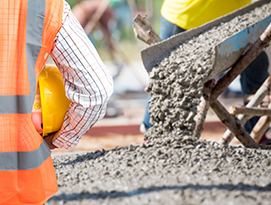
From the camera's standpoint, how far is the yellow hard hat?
1.00 metres

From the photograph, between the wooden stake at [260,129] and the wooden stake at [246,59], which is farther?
the wooden stake at [260,129]

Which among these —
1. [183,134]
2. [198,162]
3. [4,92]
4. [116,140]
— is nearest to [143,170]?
[198,162]

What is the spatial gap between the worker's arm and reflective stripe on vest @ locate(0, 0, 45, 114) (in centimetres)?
6

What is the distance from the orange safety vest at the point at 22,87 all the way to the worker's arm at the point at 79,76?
36mm

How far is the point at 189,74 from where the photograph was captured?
76.0 inches

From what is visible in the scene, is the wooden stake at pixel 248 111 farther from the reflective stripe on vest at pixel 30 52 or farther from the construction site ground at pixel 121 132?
the reflective stripe on vest at pixel 30 52

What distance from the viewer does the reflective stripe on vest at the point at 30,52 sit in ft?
2.69

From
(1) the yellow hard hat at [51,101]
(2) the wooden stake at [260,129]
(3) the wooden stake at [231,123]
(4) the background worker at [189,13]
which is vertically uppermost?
(4) the background worker at [189,13]

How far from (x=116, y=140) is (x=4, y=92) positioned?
3207mm

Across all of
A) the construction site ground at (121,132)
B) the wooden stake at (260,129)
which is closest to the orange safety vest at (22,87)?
the wooden stake at (260,129)

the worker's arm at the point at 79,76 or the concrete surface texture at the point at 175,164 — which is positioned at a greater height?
the worker's arm at the point at 79,76

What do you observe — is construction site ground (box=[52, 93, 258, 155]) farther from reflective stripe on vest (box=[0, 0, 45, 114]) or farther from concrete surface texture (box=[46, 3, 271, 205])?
reflective stripe on vest (box=[0, 0, 45, 114])

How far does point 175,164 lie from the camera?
1578 mm

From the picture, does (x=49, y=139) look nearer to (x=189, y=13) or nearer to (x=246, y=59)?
(x=246, y=59)
